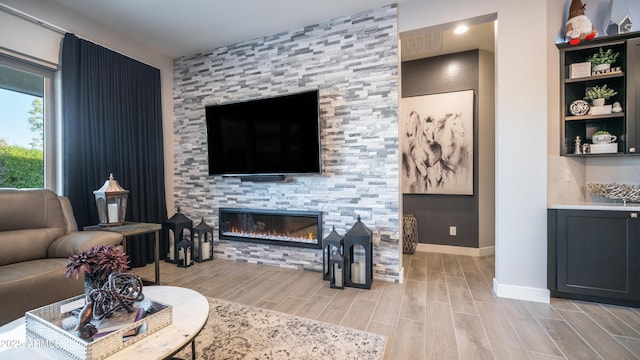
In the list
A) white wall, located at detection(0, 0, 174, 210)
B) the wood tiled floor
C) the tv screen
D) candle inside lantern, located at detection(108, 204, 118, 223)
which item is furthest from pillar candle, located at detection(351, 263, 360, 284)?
white wall, located at detection(0, 0, 174, 210)

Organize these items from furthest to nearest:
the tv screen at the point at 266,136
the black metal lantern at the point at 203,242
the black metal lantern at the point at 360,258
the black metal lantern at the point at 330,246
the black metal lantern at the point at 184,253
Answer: the black metal lantern at the point at 203,242 < the black metal lantern at the point at 184,253 < the tv screen at the point at 266,136 < the black metal lantern at the point at 330,246 < the black metal lantern at the point at 360,258

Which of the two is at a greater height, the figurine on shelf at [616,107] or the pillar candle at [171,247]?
the figurine on shelf at [616,107]

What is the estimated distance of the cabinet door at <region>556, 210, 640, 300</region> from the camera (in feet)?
6.59

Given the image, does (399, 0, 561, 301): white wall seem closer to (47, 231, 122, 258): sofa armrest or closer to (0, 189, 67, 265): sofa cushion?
(47, 231, 122, 258): sofa armrest

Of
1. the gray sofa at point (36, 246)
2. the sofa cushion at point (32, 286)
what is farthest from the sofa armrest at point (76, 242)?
the sofa cushion at point (32, 286)

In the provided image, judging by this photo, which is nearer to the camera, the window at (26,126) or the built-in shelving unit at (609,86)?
the built-in shelving unit at (609,86)

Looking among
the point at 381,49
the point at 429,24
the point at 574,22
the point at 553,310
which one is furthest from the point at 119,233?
the point at 574,22

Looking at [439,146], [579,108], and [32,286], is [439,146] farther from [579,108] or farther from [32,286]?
[32,286]

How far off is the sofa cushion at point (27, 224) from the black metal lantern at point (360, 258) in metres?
2.47

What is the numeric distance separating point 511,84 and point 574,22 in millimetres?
653

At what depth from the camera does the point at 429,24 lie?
2551mm

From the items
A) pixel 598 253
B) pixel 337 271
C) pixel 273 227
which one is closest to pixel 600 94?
pixel 598 253

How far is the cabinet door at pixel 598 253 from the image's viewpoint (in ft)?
6.59

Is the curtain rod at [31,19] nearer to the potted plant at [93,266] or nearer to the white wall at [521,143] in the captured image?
the potted plant at [93,266]
